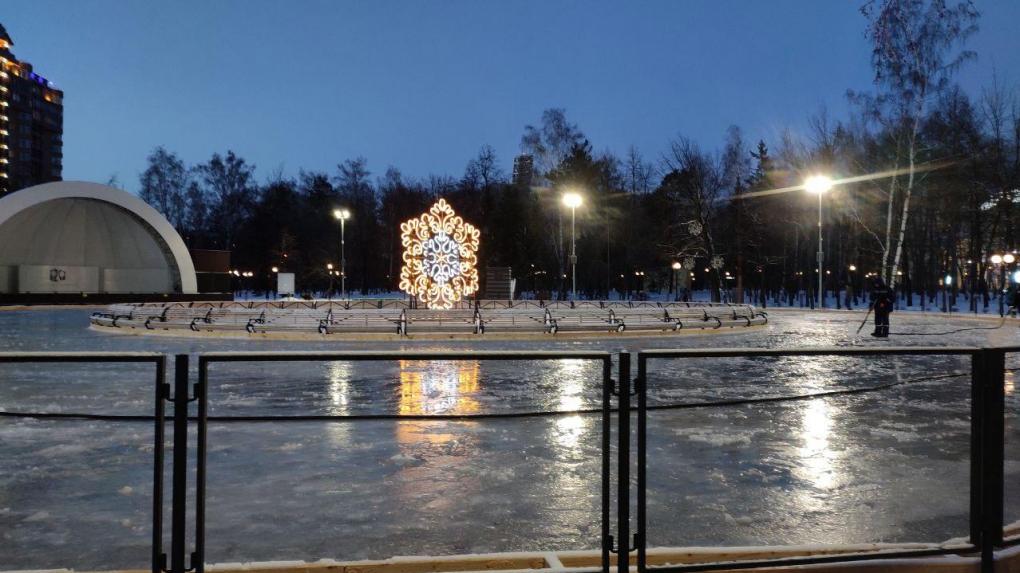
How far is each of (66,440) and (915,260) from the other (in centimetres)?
6887

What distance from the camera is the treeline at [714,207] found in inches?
1590

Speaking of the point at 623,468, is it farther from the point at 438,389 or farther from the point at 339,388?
the point at 339,388

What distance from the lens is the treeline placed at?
40375 millimetres

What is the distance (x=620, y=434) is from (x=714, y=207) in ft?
180

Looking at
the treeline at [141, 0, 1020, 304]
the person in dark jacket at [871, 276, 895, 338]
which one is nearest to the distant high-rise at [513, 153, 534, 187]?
the treeline at [141, 0, 1020, 304]

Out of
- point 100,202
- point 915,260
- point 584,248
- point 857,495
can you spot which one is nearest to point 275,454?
point 857,495

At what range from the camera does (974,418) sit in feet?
13.9

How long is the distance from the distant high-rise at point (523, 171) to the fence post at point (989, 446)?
58254 mm

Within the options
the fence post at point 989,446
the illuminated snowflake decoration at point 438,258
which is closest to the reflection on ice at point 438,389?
the fence post at point 989,446

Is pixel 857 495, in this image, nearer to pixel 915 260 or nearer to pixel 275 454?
pixel 275 454

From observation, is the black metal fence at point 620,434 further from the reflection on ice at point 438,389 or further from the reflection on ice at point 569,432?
the reflection on ice at point 438,389

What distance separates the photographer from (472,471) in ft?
23.1

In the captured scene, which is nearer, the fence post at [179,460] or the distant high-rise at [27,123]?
the fence post at [179,460]

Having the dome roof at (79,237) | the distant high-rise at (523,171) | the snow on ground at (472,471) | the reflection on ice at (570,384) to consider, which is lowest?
the snow on ground at (472,471)
